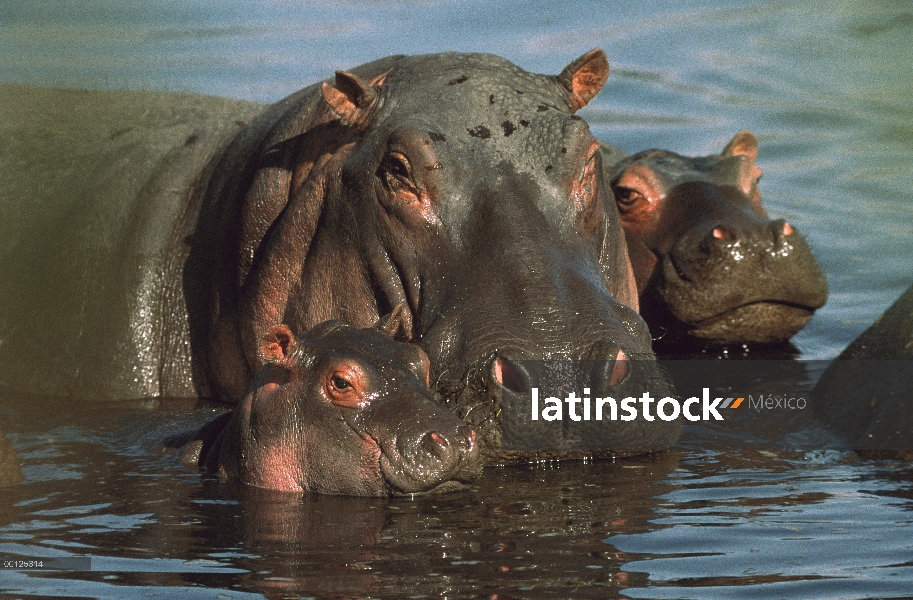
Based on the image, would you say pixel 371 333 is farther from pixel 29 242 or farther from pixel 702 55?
pixel 702 55

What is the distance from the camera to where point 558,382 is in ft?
21.0

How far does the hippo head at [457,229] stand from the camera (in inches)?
259

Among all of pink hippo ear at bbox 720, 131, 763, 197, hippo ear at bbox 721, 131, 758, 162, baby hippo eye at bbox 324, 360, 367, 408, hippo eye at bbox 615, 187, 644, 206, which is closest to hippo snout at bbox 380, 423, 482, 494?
baby hippo eye at bbox 324, 360, 367, 408

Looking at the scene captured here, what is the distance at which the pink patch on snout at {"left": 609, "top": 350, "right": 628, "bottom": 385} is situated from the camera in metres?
6.49

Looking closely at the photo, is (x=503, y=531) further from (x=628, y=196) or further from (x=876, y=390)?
(x=628, y=196)

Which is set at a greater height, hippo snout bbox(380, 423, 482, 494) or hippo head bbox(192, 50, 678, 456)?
hippo head bbox(192, 50, 678, 456)

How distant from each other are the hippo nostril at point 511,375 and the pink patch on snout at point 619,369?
1.16 feet

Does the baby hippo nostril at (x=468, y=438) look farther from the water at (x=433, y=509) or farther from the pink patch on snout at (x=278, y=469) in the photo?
the pink patch on snout at (x=278, y=469)

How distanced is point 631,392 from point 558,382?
348mm

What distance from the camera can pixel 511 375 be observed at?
646 cm

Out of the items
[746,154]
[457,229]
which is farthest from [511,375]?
[746,154]

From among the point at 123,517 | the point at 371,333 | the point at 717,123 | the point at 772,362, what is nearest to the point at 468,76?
the point at 371,333

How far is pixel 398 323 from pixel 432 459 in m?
0.88

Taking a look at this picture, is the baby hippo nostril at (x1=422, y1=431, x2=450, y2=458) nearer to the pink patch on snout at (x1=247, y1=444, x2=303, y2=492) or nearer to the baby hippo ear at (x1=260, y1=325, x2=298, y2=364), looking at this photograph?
the pink patch on snout at (x1=247, y1=444, x2=303, y2=492)
